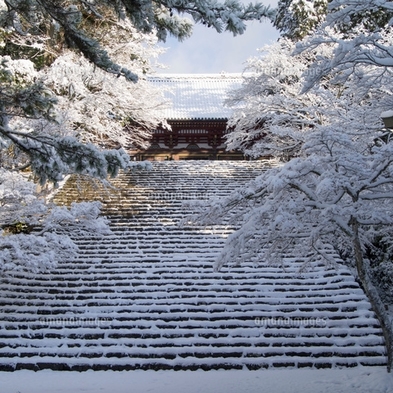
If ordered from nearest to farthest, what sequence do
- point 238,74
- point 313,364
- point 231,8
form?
point 231,8
point 313,364
point 238,74

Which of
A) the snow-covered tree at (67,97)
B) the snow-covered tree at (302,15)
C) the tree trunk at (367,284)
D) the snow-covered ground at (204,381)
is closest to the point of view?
the snow-covered tree at (67,97)

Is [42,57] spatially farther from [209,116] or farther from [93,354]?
[93,354]

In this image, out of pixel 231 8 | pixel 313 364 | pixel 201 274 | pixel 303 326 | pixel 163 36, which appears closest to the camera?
pixel 231 8

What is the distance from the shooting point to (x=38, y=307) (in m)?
7.20

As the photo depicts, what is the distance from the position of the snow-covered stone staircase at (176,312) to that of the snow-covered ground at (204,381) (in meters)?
0.15

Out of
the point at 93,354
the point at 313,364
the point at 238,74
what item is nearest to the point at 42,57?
the point at 93,354

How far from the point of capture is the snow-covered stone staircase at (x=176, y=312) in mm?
6297

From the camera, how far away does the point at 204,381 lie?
5.88 metres

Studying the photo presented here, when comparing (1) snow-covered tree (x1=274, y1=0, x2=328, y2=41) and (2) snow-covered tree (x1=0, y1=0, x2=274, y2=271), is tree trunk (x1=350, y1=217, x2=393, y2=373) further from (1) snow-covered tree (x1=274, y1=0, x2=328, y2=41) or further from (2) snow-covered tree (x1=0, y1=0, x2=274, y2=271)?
(1) snow-covered tree (x1=274, y1=0, x2=328, y2=41)

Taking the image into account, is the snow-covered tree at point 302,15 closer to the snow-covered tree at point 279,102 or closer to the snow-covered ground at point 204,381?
the snow-covered tree at point 279,102

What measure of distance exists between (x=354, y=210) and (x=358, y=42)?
2.15 metres

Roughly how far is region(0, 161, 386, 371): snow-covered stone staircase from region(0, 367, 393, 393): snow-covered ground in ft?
0.48

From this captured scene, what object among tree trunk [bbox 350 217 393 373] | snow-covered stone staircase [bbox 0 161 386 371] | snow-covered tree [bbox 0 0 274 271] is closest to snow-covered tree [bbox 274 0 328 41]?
snow-covered tree [bbox 0 0 274 271]

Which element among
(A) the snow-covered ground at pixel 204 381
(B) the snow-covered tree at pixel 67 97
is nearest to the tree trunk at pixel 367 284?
(A) the snow-covered ground at pixel 204 381
